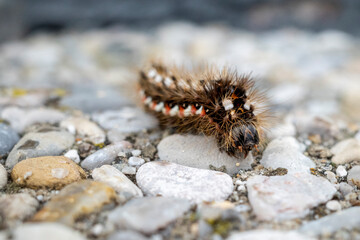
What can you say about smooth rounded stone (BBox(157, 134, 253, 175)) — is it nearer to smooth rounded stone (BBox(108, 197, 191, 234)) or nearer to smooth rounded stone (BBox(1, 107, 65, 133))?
smooth rounded stone (BBox(108, 197, 191, 234))

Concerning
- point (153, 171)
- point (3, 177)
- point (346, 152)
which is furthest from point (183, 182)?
point (346, 152)

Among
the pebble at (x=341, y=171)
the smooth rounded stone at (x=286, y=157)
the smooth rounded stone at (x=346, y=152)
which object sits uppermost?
the smooth rounded stone at (x=346, y=152)

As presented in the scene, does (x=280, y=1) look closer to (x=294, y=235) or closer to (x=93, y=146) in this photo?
(x=93, y=146)

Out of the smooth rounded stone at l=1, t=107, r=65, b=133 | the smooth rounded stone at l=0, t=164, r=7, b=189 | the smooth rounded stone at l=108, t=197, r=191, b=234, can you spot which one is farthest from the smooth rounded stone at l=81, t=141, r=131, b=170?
the smooth rounded stone at l=1, t=107, r=65, b=133

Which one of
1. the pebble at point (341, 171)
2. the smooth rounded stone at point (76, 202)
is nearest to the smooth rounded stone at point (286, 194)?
the pebble at point (341, 171)

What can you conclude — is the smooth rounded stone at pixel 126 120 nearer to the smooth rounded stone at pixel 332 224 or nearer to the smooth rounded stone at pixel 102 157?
the smooth rounded stone at pixel 102 157

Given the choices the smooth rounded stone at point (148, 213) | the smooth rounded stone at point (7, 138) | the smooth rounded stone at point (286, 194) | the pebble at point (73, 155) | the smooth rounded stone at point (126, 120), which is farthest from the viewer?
the smooth rounded stone at point (126, 120)

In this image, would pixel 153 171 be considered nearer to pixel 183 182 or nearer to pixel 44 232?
pixel 183 182

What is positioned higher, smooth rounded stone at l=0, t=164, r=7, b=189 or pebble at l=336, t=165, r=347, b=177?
pebble at l=336, t=165, r=347, b=177
